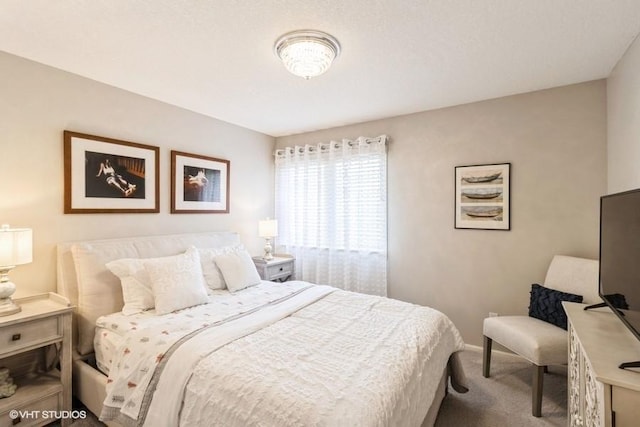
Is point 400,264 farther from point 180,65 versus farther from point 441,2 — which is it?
point 180,65

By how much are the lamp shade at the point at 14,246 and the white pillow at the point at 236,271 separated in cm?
135

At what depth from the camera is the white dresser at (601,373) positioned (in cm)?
101

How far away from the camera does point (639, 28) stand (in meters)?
1.82

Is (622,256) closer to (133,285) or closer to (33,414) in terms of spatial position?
(133,285)

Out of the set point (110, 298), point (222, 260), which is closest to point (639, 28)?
point (222, 260)

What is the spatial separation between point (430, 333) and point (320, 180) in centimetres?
250

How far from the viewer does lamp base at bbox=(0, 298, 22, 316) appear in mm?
1837

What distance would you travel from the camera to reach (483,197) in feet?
9.86

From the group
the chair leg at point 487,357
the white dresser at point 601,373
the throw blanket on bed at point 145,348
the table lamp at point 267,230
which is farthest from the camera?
the table lamp at point 267,230

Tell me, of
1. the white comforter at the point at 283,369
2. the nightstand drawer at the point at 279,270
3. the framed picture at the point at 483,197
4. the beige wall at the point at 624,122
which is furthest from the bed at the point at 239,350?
the beige wall at the point at 624,122

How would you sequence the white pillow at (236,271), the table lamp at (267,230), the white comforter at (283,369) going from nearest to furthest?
the white comforter at (283,369)
the white pillow at (236,271)
the table lamp at (267,230)

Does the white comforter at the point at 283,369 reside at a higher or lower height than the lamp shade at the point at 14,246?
lower

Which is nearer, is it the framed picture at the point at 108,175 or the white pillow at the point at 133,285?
the white pillow at the point at 133,285

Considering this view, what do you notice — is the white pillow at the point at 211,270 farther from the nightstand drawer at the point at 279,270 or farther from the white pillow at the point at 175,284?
the nightstand drawer at the point at 279,270
